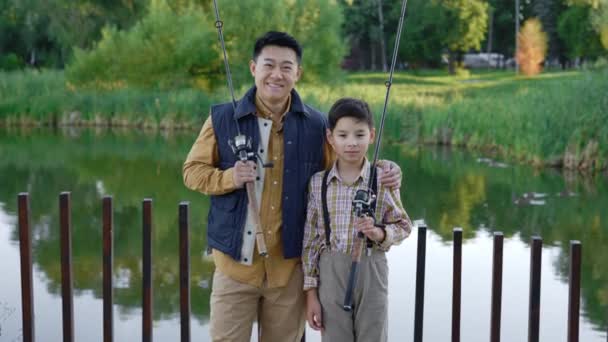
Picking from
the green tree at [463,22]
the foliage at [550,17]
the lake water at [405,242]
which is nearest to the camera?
the lake water at [405,242]

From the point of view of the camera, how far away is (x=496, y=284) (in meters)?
3.32

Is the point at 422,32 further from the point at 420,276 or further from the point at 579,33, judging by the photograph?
the point at 420,276

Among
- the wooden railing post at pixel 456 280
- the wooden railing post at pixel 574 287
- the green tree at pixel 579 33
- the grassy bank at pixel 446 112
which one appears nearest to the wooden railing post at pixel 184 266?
the wooden railing post at pixel 456 280

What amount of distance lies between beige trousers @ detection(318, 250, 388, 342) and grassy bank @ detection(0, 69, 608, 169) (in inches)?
420

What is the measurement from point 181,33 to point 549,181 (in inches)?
598

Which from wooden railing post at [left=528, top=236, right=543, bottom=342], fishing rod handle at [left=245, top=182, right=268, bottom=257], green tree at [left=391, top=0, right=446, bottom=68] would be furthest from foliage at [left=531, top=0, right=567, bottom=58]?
fishing rod handle at [left=245, top=182, right=268, bottom=257]

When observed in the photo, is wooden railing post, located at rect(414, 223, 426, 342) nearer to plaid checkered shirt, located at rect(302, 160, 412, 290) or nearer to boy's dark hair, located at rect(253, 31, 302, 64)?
plaid checkered shirt, located at rect(302, 160, 412, 290)

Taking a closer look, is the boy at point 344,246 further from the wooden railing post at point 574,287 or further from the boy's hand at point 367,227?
the wooden railing post at point 574,287

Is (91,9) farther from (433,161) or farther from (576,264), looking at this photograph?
(576,264)

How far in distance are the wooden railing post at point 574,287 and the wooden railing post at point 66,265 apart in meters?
1.86

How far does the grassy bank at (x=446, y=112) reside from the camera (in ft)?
44.3

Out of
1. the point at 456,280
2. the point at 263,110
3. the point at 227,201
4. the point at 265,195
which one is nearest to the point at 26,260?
the point at 227,201

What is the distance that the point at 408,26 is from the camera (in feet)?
152

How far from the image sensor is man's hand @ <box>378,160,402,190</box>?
3121 mm
